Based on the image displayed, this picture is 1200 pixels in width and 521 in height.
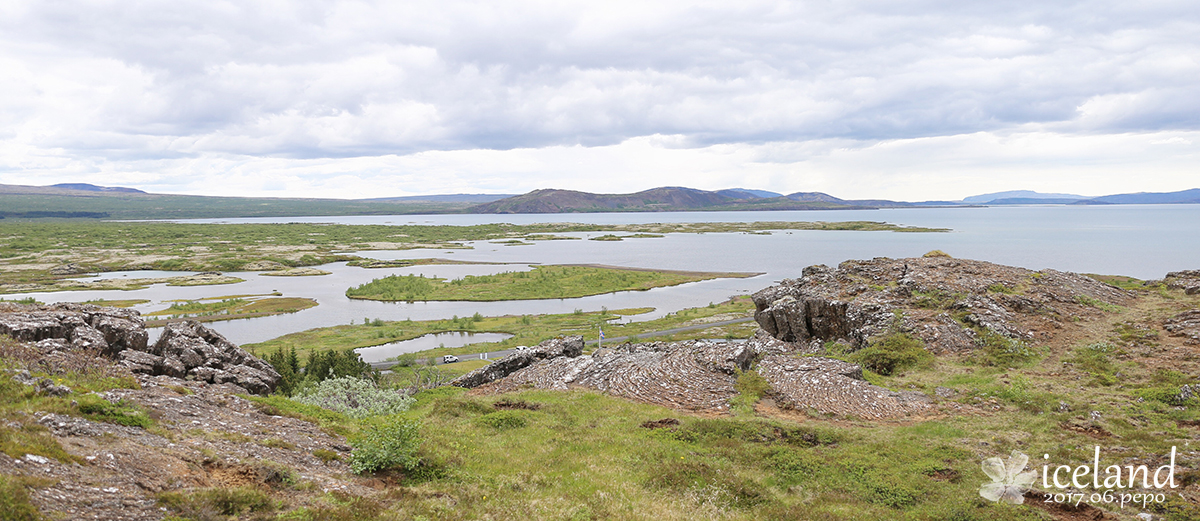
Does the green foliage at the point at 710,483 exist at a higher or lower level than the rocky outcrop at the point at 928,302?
lower

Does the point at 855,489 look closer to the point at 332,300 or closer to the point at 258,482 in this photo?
the point at 258,482

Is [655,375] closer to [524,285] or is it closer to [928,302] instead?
[928,302]

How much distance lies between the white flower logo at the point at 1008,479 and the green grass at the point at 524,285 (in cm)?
9810

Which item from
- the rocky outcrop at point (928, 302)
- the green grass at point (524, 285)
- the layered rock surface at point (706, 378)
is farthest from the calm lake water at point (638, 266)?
the layered rock surface at point (706, 378)

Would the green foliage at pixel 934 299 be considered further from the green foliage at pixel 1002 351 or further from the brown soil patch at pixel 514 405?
the brown soil patch at pixel 514 405

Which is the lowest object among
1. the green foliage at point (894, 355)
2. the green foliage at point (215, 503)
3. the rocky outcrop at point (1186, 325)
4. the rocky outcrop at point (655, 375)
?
the rocky outcrop at point (655, 375)

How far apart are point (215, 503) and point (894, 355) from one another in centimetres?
3032

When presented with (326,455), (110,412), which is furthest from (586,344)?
(110,412)

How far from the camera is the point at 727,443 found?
20406 mm

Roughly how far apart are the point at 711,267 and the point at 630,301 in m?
54.3

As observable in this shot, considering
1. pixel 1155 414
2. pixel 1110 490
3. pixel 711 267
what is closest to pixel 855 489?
pixel 1110 490

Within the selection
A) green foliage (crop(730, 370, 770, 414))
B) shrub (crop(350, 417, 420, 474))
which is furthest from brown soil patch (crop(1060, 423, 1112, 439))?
shrub (crop(350, 417, 420, 474))

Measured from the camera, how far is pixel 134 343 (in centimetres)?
2670

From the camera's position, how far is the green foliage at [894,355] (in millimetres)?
30844
